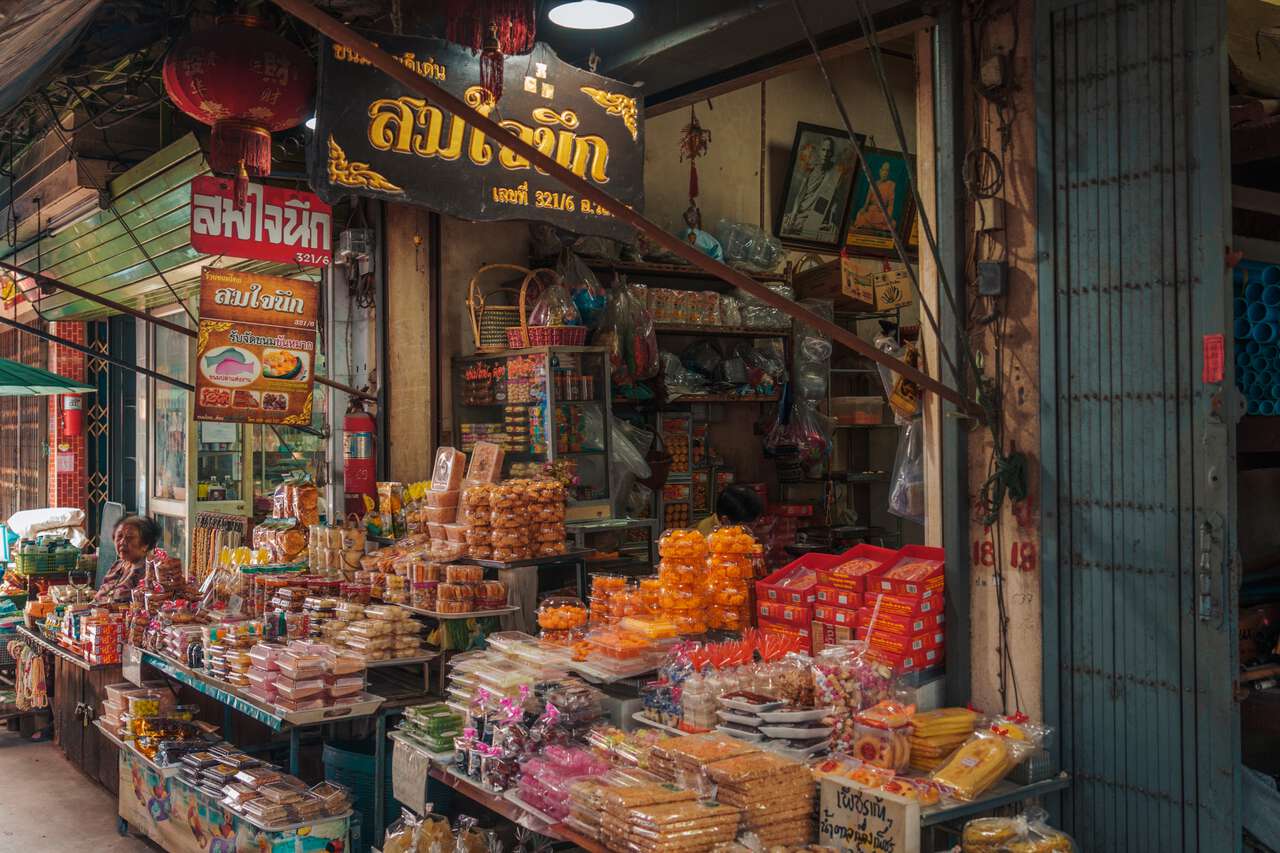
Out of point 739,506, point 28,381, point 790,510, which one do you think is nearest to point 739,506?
point 739,506

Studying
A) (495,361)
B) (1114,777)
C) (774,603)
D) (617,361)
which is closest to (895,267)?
(617,361)

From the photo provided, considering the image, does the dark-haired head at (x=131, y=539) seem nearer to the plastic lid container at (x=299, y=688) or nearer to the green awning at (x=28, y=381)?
the green awning at (x=28, y=381)

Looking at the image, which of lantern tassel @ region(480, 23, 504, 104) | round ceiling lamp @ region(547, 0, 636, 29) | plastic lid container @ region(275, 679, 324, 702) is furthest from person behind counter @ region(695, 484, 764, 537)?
lantern tassel @ region(480, 23, 504, 104)

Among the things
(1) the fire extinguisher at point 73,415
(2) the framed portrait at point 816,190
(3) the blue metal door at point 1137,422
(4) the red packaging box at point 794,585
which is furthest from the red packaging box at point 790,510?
(1) the fire extinguisher at point 73,415

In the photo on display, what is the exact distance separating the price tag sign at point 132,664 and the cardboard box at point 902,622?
184 inches

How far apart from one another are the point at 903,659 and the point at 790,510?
16.5 feet

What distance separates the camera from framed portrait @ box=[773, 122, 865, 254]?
966 cm

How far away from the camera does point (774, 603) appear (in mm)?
4504

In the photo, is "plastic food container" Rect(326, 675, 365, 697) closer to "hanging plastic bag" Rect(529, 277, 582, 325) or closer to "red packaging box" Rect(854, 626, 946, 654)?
"red packaging box" Rect(854, 626, 946, 654)

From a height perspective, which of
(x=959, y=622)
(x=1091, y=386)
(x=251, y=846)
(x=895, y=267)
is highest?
(x=895, y=267)

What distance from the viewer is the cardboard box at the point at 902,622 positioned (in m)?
4.03

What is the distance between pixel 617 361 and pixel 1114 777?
4.64 meters

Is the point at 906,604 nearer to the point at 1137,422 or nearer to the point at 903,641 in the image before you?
the point at 903,641

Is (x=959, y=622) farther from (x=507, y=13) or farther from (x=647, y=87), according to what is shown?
(x=647, y=87)
